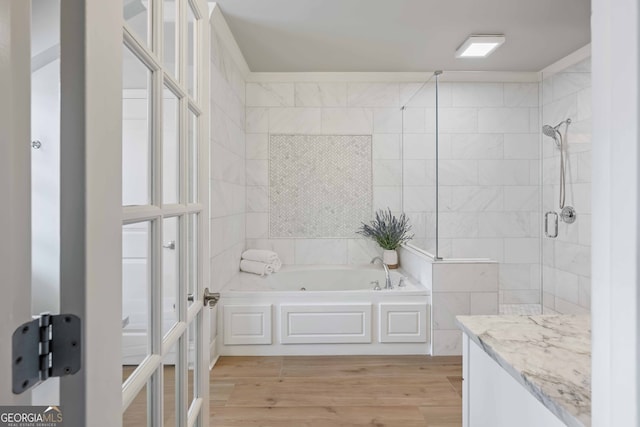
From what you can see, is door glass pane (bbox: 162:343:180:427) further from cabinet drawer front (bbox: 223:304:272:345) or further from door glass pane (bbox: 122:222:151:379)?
cabinet drawer front (bbox: 223:304:272:345)

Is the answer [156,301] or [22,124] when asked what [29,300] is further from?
[156,301]

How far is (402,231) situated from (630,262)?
3395 mm

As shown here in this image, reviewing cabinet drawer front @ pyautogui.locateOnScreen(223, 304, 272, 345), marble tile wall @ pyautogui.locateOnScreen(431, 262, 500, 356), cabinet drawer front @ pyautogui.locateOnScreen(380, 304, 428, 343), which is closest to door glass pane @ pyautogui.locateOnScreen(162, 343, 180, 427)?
cabinet drawer front @ pyautogui.locateOnScreen(223, 304, 272, 345)

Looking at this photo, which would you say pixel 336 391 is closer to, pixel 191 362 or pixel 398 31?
pixel 191 362

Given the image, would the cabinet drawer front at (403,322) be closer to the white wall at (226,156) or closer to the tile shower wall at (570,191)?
the tile shower wall at (570,191)

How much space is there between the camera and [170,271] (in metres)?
1.00

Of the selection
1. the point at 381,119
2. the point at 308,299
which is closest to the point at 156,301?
the point at 308,299

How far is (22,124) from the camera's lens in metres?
0.50

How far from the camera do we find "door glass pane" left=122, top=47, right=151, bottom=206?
2.44 ft

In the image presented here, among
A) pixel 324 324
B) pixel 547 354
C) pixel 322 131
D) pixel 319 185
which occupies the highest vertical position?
pixel 322 131

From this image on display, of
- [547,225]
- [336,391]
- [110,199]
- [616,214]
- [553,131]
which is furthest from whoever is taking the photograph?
[547,225]

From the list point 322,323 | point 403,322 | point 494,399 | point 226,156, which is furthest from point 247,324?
point 494,399

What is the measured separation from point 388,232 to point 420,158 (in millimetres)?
818

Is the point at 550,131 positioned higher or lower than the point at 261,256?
higher
